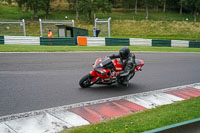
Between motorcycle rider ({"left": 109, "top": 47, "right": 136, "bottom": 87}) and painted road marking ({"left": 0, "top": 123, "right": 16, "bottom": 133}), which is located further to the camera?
motorcycle rider ({"left": 109, "top": 47, "right": 136, "bottom": 87})

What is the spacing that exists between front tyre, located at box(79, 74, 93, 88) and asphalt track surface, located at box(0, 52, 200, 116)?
0.59ft

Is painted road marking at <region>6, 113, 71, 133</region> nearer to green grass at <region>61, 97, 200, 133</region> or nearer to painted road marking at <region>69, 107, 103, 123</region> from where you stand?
green grass at <region>61, 97, 200, 133</region>

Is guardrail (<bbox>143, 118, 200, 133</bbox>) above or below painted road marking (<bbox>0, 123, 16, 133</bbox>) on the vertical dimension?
above

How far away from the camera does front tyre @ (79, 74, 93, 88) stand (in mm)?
7848

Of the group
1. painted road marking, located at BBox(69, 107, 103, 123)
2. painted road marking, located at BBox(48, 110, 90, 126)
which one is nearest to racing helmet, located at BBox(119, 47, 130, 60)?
painted road marking, located at BBox(69, 107, 103, 123)

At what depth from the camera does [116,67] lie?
26.1ft

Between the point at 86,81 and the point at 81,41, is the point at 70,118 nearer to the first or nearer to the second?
the point at 86,81

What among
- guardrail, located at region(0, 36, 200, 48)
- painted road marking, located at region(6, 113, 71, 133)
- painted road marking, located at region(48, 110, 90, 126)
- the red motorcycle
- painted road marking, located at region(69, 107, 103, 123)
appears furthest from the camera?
guardrail, located at region(0, 36, 200, 48)

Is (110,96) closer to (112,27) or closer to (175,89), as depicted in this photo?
(175,89)

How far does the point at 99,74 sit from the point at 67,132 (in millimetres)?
3084

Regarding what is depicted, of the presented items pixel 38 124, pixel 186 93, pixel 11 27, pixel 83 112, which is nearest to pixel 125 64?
pixel 186 93

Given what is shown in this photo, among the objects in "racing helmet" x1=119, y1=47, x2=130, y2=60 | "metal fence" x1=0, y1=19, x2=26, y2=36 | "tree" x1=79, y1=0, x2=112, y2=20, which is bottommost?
"racing helmet" x1=119, y1=47, x2=130, y2=60

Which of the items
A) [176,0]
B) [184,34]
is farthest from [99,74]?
[176,0]

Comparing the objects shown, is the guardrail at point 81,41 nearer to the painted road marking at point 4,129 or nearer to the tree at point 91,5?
the painted road marking at point 4,129
